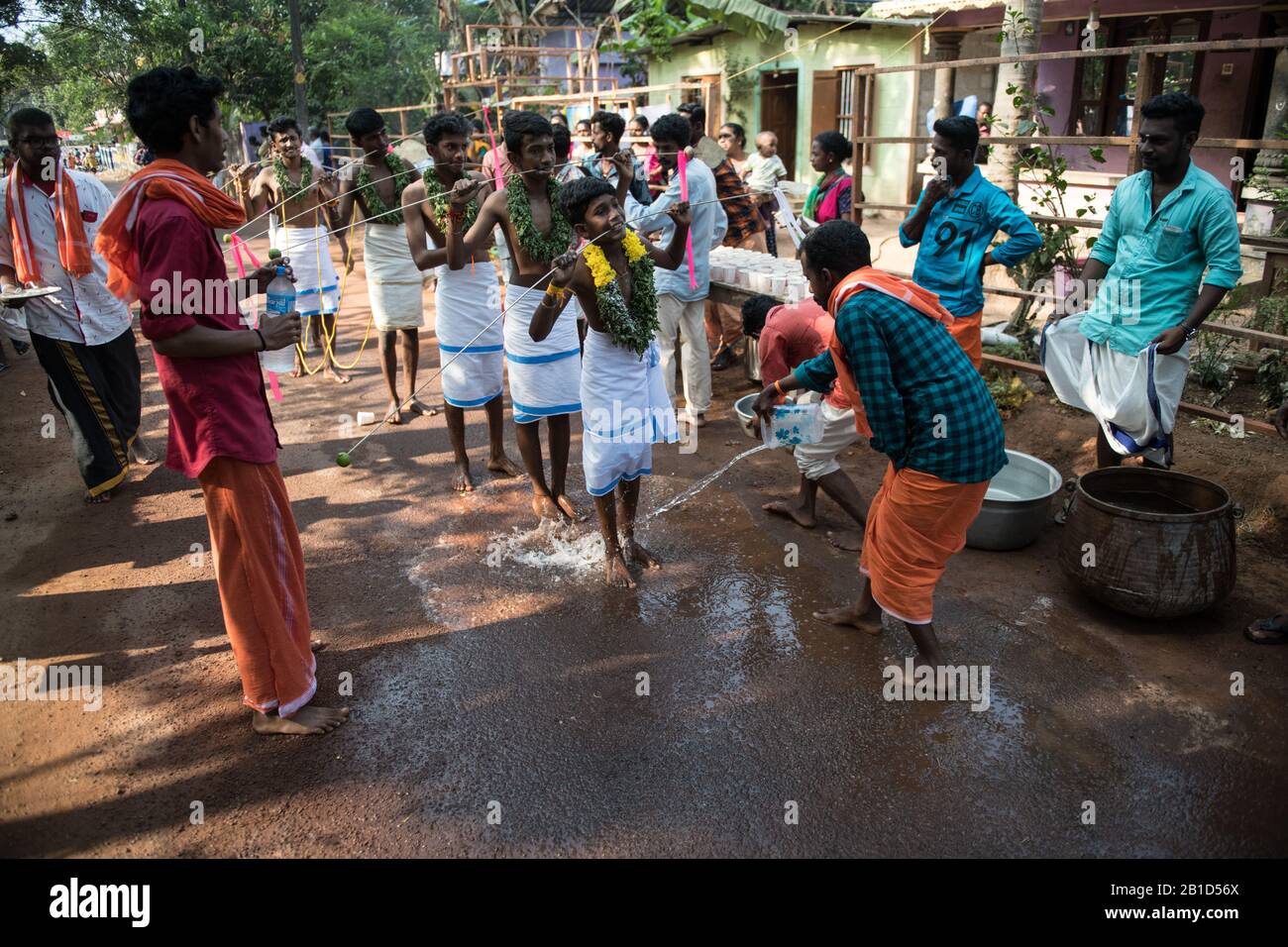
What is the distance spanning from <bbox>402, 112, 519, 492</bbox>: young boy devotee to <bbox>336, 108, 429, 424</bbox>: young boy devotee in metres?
0.87

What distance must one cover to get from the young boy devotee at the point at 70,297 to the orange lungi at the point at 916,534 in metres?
4.70

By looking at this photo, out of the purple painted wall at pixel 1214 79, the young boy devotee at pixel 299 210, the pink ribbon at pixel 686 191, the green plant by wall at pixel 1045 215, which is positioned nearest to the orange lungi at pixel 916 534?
the pink ribbon at pixel 686 191

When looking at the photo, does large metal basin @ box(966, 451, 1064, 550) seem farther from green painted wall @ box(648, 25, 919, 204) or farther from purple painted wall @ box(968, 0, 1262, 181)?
green painted wall @ box(648, 25, 919, 204)

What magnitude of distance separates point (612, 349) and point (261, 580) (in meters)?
1.86

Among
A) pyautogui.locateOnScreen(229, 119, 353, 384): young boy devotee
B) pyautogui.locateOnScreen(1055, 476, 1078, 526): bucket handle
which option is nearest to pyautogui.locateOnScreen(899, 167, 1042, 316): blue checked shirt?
pyautogui.locateOnScreen(1055, 476, 1078, 526): bucket handle

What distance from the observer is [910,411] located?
11.5 feet

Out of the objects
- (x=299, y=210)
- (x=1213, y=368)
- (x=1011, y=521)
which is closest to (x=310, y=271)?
(x=299, y=210)

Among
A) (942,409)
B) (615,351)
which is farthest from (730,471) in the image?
(942,409)

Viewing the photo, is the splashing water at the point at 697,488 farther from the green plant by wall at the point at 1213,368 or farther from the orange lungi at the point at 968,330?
the green plant by wall at the point at 1213,368

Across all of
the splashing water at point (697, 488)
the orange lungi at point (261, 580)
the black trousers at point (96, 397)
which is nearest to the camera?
the orange lungi at point (261, 580)

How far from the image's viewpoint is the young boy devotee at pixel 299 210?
7387mm

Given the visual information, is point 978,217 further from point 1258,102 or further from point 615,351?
point 1258,102
